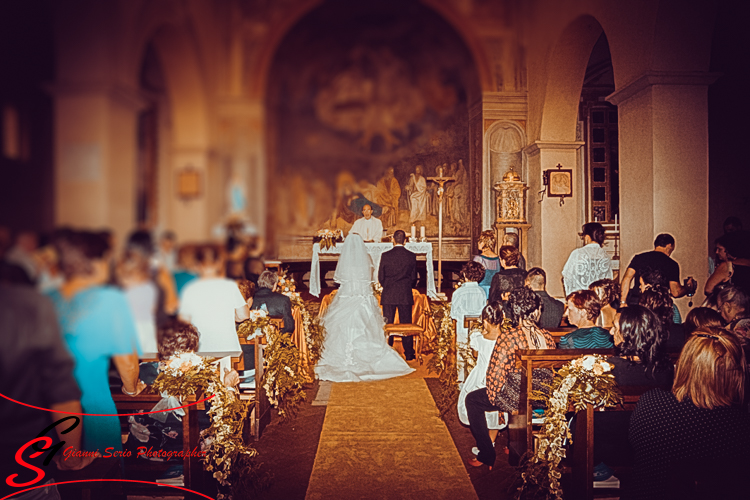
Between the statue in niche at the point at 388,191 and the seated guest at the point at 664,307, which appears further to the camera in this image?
the seated guest at the point at 664,307

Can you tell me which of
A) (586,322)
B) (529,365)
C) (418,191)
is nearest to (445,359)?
(586,322)

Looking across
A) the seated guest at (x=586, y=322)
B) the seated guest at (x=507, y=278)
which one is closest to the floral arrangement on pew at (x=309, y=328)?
the seated guest at (x=507, y=278)

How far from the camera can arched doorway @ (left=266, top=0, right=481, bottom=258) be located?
83 centimetres

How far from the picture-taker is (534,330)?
2.90 meters

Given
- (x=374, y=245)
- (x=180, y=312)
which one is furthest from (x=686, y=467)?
(x=374, y=245)

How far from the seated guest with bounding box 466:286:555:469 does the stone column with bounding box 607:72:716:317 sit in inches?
31.2

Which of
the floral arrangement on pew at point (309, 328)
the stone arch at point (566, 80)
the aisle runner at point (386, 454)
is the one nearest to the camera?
the stone arch at point (566, 80)

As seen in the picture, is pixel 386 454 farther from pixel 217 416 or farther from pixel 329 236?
pixel 329 236

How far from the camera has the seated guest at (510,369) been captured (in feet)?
9.14

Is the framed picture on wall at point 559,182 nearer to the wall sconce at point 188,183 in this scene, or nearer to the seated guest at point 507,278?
the seated guest at point 507,278

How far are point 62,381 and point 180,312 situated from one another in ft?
0.51

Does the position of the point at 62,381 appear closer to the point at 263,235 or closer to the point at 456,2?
the point at 263,235

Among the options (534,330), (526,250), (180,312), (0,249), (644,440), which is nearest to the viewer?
(0,249)

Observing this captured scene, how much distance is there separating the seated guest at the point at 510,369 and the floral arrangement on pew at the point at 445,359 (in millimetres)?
866
